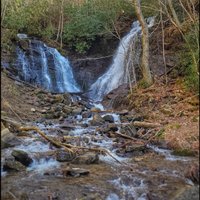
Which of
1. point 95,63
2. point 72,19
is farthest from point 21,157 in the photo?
point 72,19

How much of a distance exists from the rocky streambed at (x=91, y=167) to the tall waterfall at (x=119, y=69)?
749 centimetres

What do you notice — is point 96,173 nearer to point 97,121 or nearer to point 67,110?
point 97,121

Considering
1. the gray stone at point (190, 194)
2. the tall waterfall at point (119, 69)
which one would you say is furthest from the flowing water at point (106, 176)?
the tall waterfall at point (119, 69)

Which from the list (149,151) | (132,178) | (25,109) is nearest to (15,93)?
(25,109)

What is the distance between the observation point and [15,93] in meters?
15.9

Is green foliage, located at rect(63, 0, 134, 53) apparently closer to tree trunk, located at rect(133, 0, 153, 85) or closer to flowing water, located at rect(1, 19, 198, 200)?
tree trunk, located at rect(133, 0, 153, 85)

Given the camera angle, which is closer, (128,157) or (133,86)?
(128,157)

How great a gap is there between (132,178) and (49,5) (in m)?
19.5

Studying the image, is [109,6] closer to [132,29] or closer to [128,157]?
[132,29]

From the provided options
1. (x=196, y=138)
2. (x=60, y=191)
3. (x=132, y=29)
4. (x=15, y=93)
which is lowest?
(x=60, y=191)

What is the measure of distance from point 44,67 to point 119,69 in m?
4.30

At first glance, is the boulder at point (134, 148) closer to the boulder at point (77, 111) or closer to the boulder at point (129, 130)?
the boulder at point (129, 130)

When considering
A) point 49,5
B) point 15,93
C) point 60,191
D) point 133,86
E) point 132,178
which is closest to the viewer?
point 60,191

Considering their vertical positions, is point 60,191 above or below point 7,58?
below
